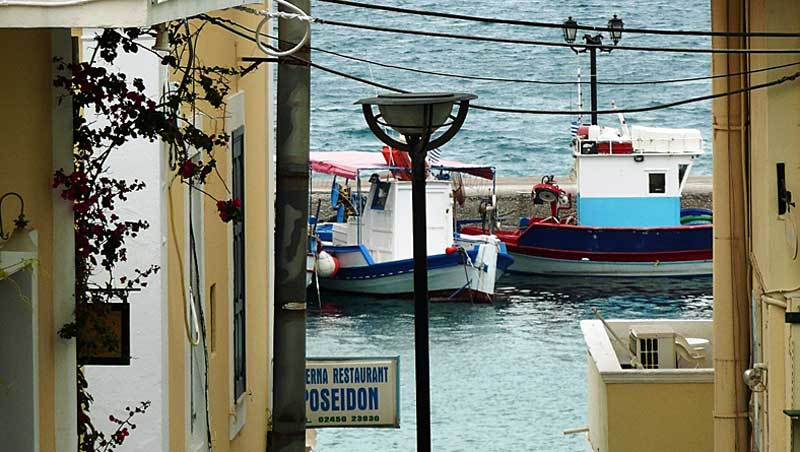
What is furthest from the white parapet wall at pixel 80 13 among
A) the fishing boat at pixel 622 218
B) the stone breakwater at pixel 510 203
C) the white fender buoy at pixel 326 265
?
the stone breakwater at pixel 510 203

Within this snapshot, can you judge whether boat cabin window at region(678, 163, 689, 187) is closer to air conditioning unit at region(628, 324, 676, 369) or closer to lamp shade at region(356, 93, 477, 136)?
air conditioning unit at region(628, 324, 676, 369)

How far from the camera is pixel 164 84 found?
754cm

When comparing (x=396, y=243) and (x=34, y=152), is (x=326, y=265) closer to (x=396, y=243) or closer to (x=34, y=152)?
(x=396, y=243)

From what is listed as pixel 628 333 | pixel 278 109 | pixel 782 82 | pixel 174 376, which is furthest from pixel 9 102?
pixel 628 333

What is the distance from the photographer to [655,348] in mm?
14336

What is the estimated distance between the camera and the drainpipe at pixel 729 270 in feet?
38.2

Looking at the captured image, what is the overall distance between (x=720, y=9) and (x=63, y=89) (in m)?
7.09

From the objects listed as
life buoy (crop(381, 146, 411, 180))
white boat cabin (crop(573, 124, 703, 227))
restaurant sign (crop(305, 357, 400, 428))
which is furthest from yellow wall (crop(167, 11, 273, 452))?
white boat cabin (crop(573, 124, 703, 227))

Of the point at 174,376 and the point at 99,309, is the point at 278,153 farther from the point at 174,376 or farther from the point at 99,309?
the point at 174,376

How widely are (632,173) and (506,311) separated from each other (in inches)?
154

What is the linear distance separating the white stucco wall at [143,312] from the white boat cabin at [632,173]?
2709 cm

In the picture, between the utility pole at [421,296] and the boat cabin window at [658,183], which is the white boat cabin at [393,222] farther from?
the utility pole at [421,296]

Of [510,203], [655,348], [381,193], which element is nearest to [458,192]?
[381,193]

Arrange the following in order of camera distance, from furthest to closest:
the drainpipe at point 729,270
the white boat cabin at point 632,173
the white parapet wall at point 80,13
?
the white boat cabin at point 632,173 → the drainpipe at point 729,270 → the white parapet wall at point 80,13
